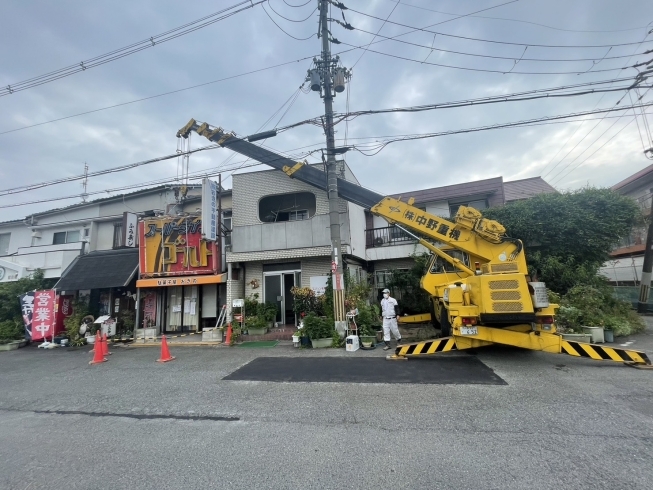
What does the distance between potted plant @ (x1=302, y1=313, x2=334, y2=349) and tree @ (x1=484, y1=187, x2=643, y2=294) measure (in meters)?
8.57

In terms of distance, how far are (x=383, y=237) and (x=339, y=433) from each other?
1284 centimetres

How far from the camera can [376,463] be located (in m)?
3.20

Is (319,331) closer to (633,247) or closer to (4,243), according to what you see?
(633,247)

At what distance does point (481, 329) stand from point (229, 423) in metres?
5.61

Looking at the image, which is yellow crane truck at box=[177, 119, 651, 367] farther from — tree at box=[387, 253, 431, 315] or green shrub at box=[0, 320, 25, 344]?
green shrub at box=[0, 320, 25, 344]

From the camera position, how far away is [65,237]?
17.8 metres

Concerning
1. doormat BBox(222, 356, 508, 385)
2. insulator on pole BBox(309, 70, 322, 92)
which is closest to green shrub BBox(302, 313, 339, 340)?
doormat BBox(222, 356, 508, 385)

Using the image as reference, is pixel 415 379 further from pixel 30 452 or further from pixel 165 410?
pixel 30 452

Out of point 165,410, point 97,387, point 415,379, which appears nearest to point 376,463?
point 415,379

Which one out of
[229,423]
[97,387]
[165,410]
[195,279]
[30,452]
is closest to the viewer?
[30,452]

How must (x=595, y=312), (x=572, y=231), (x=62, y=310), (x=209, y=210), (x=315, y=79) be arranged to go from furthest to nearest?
(x=62, y=310)
(x=209, y=210)
(x=572, y=231)
(x=315, y=79)
(x=595, y=312)

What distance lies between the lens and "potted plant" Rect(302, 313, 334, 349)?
948 cm

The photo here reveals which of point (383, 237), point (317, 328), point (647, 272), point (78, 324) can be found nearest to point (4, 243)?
point (78, 324)

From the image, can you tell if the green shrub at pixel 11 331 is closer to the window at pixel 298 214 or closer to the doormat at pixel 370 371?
the doormat at pixel 370 371
